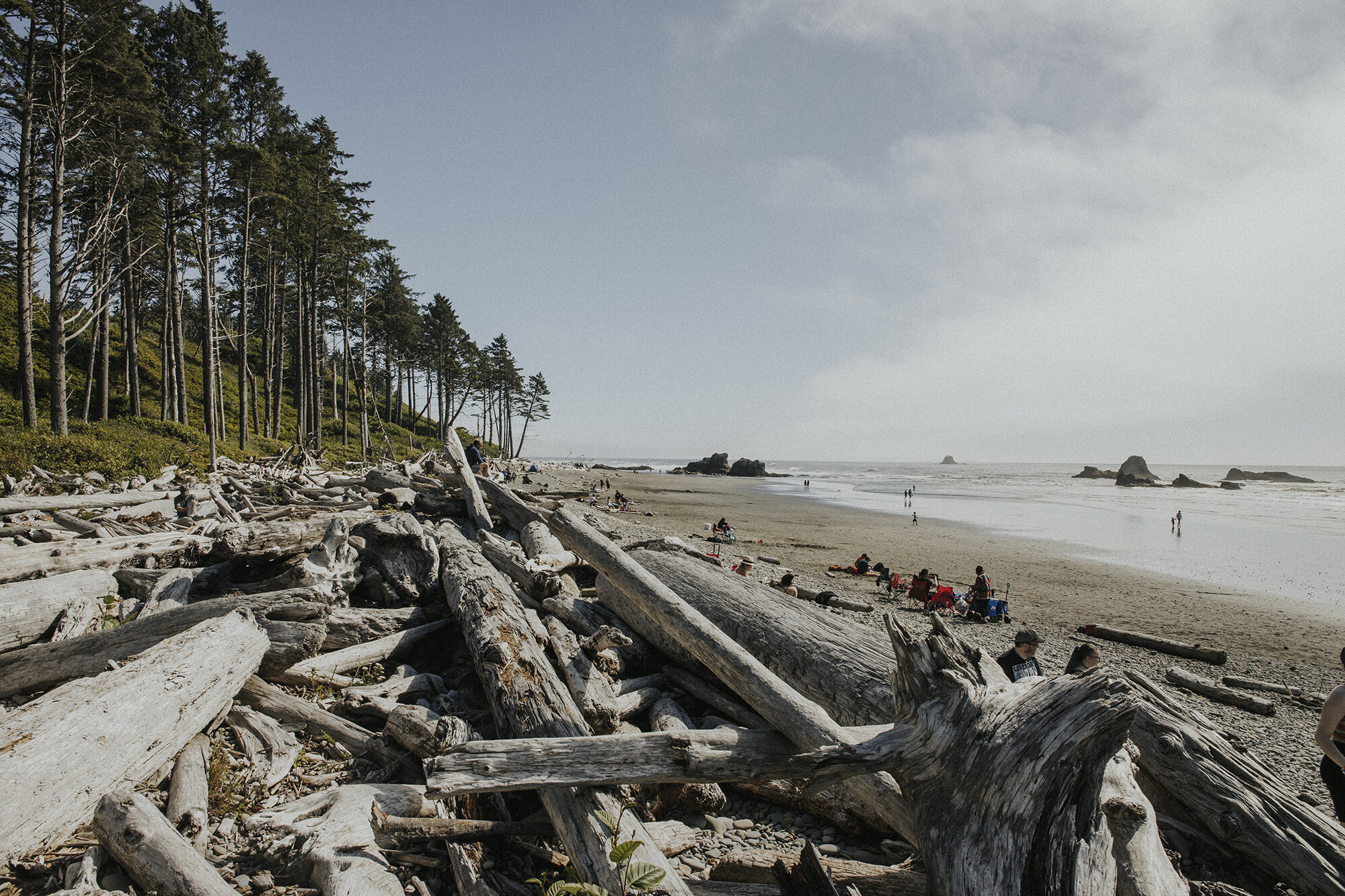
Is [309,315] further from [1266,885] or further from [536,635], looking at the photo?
[1266,885]

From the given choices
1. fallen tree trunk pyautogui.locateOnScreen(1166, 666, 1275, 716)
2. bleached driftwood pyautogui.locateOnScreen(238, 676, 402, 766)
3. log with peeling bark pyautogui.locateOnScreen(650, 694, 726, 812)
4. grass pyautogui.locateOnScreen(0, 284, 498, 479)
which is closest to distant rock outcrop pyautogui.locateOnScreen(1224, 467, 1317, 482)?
fallen tree trunk pyautogui.locateOnScreen(1166, 666, 1275, 716)

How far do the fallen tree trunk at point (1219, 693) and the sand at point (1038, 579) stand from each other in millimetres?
3018

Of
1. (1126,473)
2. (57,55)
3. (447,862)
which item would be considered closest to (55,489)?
(447,862)

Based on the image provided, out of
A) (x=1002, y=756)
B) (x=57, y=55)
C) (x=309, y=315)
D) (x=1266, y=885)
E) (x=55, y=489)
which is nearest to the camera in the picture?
(x=1002, y=756)

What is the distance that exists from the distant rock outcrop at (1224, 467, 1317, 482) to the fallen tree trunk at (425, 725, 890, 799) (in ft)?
386

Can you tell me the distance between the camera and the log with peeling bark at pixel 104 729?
2.92 metres

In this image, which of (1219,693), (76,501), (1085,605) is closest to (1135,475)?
(1085,605)

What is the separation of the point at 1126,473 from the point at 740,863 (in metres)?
105

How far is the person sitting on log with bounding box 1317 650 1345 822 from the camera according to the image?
436 centimetres

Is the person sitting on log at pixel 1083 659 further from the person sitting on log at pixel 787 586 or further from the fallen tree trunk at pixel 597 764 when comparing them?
the person sitting on log at pixel 787 586

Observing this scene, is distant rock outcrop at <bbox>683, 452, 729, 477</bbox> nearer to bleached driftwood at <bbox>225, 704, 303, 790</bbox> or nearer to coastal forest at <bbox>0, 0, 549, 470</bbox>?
coastal forest at <bbox>0, 0, 549, 470</bbox>

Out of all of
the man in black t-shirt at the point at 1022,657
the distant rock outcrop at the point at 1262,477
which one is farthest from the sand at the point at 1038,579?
the distant rock outcrop at the point at 1262,477

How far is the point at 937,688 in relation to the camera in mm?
3260

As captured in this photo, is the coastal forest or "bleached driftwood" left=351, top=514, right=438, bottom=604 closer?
"bleached driftwood" left=351, top=514, right=438, bottom=604
